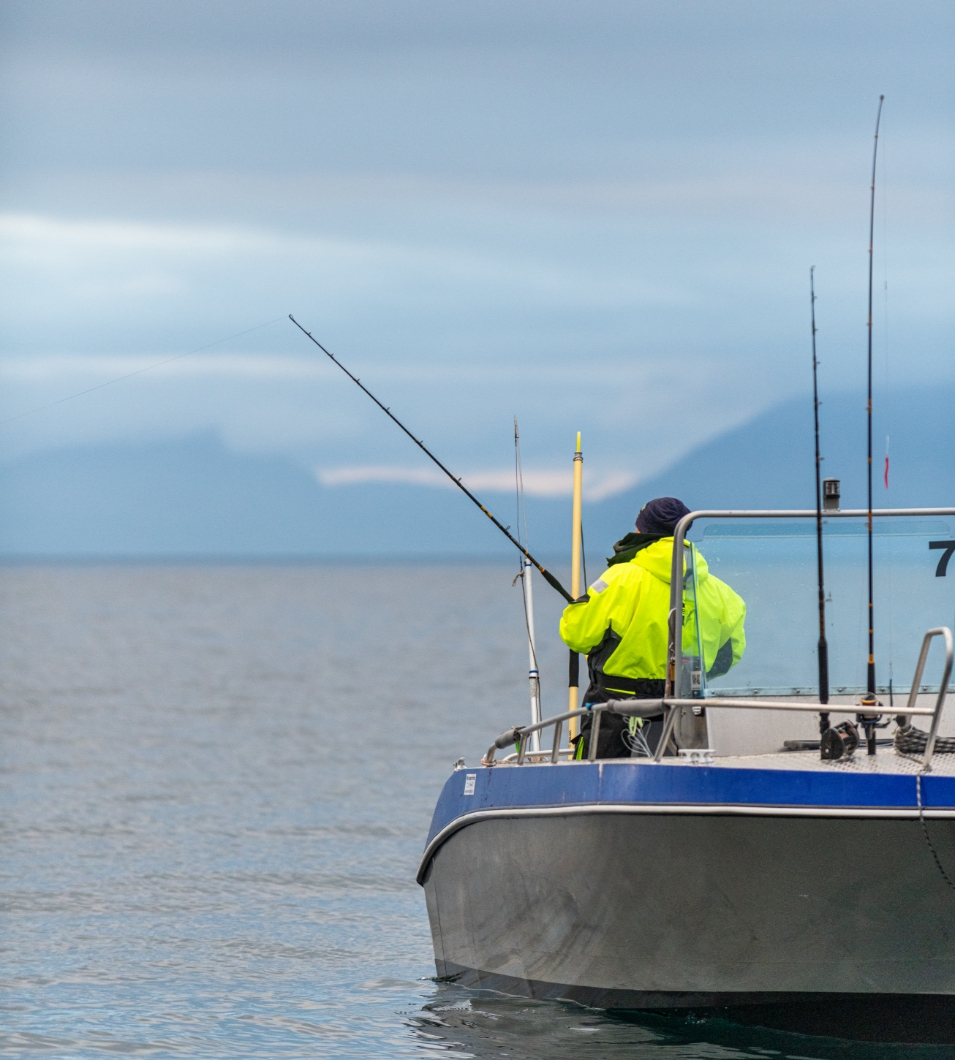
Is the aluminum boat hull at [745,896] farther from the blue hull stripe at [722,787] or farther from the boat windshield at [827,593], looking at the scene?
the boat windshield at [827,593]

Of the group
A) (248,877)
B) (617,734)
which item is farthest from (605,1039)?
(248,877)

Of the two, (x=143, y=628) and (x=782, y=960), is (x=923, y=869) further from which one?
(x=143, y=628)

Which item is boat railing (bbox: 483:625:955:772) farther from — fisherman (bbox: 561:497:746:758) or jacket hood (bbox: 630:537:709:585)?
jacket hood (bbox: 630:537:709:585)

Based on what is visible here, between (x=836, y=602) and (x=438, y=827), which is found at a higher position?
(x=836, y=602)

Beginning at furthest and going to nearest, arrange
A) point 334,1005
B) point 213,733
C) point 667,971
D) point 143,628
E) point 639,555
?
point 143,628, point 213,733, point 334,1005, point 639,555, point 667,971

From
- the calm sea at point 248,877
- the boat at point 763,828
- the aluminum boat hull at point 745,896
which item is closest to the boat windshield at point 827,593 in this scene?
the boat at point 763,828

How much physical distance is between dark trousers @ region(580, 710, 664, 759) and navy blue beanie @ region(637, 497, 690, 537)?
0.78 meters

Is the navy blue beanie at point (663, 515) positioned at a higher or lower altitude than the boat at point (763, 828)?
higher

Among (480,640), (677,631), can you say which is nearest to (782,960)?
(677,631)

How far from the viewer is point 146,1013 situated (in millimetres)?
8789

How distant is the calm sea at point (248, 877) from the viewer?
26.3 feet

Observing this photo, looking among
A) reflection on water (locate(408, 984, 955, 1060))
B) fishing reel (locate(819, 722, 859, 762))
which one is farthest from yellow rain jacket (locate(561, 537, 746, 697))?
reflection on water (locate(408, 984, 955, 1060))

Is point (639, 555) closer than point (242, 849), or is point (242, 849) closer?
point (639, 555)

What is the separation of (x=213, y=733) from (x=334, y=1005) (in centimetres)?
1714
